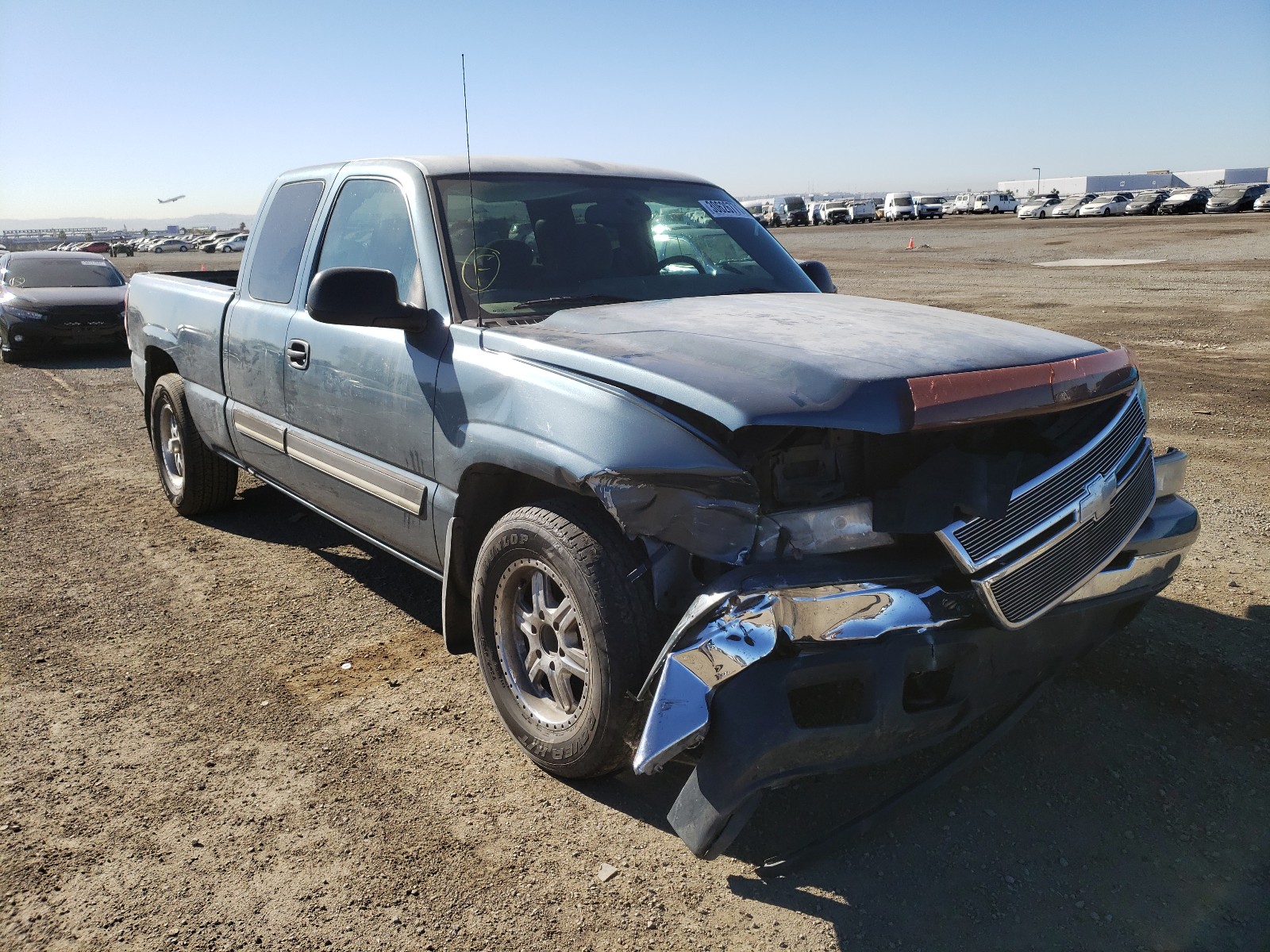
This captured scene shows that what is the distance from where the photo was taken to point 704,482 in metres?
2.48

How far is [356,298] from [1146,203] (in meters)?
58.8

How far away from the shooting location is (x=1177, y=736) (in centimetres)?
321

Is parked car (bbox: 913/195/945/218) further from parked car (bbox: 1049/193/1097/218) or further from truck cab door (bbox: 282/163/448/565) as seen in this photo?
truck cab door (bbox: 282/163/448/565)

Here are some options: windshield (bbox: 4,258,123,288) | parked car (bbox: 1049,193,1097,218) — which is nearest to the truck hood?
windshield (bbox: 4,258,123,288)

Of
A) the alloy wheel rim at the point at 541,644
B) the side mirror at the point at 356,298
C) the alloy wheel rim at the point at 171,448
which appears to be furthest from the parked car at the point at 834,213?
the alloy wheel rim at the point at 541,644

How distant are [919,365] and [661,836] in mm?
1501

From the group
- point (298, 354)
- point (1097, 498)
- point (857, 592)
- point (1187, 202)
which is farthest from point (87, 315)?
point (1187, 202)

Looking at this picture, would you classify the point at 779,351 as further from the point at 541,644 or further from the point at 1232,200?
the point at 1232,200

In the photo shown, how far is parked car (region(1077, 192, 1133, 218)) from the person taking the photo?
54.5 meters

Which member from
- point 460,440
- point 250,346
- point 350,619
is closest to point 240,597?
point 350,619

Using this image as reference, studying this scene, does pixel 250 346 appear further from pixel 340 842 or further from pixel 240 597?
pixel 340 842

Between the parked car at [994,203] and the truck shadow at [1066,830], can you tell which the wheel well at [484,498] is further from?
the parked car at [994,203]

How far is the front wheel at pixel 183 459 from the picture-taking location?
18.4ft

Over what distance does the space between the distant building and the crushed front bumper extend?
113537 mm
